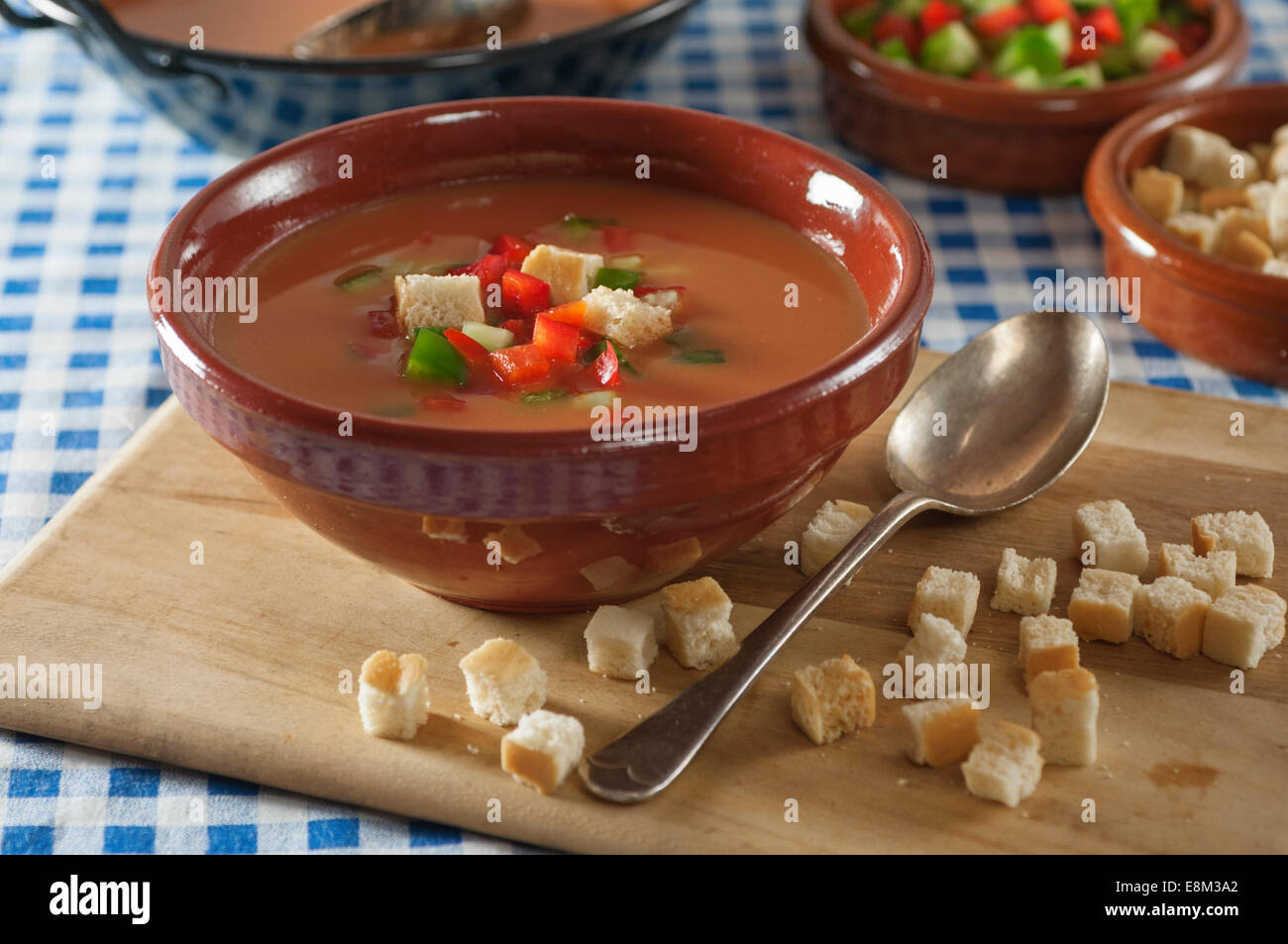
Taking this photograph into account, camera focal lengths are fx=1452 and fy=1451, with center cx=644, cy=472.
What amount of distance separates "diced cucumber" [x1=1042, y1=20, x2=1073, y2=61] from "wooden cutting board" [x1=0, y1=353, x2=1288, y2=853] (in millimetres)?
1393

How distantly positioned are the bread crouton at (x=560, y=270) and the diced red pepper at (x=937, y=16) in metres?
1.82

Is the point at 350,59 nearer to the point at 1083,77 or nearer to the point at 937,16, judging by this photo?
the point at 937,16

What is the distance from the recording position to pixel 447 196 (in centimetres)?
247

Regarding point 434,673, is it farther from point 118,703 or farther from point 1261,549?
point 1261,549

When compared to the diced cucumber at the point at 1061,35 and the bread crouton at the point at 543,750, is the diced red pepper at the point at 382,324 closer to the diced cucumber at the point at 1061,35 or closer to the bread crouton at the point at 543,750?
the bread crouton at the point at 543,750

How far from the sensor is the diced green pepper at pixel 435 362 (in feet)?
6.48

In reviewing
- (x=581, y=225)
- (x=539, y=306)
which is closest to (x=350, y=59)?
(x=581, y=225)

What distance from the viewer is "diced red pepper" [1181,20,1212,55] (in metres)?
3.58

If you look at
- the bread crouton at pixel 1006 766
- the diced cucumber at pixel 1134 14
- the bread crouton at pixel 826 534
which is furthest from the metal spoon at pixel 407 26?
the bread crouton at pixel 1006 766

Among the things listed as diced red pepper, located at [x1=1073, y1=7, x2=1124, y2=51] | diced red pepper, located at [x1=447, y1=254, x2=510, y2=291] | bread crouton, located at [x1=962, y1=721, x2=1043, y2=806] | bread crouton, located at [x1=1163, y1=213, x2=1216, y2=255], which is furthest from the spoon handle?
diced red pepper, located at [x1=1073, y1=7, x2=1124, y2=51]

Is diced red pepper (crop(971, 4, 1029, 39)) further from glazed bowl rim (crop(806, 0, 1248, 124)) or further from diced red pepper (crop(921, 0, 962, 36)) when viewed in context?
glazed bowl rim (crop(806, 0, 1248, 124))

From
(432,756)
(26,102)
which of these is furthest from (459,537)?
(26,102)

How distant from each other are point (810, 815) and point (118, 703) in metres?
0.92

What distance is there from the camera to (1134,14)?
11.6 ft
